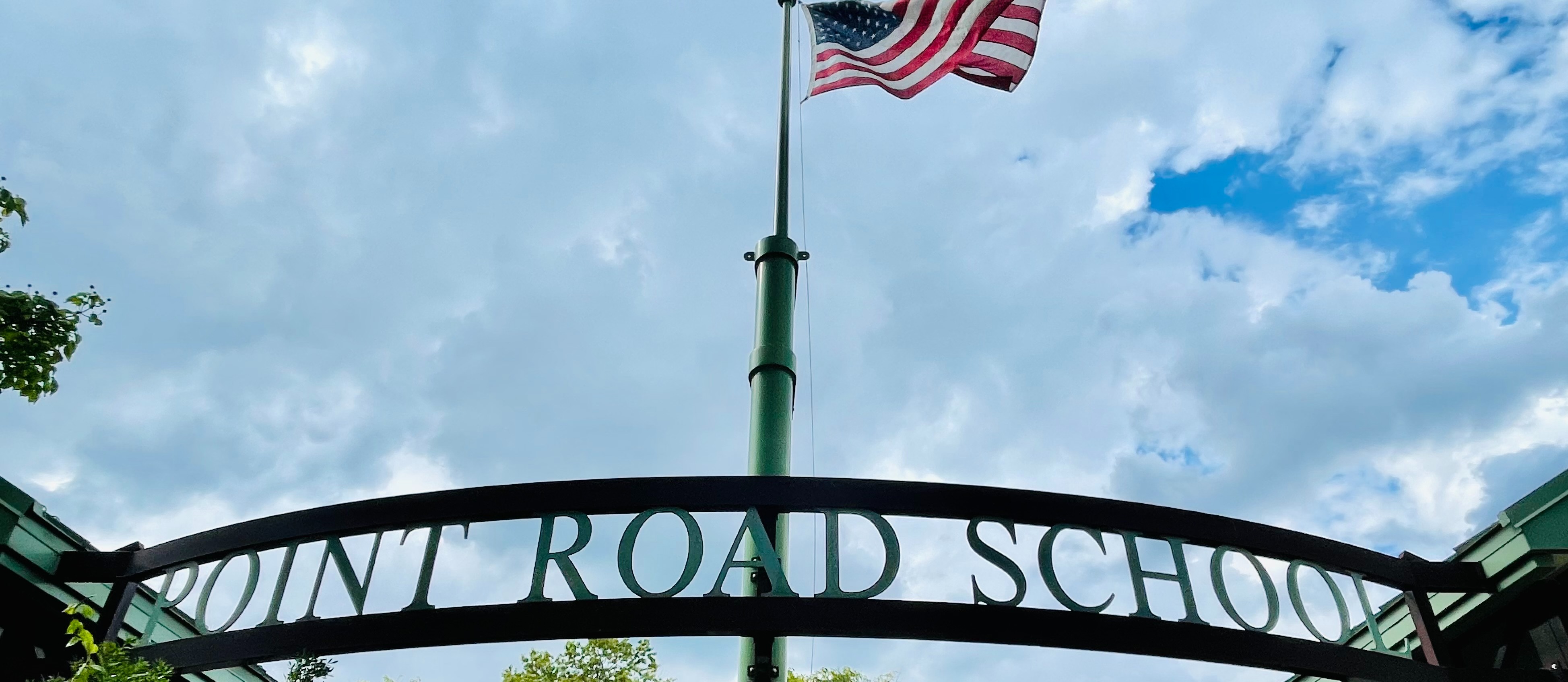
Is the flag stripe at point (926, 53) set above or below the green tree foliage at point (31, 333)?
above

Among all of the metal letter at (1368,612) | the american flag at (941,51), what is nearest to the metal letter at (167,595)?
the american flag at (941,51)

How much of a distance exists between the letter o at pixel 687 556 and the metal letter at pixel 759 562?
195 millimetres

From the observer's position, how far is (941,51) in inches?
401

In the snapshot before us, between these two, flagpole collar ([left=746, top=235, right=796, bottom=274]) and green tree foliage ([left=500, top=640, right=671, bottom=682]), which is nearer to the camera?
flagpole collar ([left=746, top=235, right=796, bottom=274])

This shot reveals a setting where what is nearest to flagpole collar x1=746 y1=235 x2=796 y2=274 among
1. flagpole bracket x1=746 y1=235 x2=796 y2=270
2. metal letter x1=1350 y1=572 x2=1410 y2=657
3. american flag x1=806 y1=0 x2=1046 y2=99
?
flagpole bracket x1=746 y1=235 x2=796 y2=270

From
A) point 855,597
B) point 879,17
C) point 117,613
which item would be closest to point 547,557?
point 855,597

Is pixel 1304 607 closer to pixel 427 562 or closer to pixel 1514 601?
pixel 1514 601

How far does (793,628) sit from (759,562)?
521 mm

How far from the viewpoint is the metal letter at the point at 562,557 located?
6961 millimetres

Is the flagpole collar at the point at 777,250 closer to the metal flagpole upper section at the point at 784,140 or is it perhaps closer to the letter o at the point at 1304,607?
the metal flagpole upper section at the point at 784,140

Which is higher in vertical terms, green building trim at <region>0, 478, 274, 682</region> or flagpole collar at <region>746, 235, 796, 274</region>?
flagpole collar at <region>746, 235, 796, 274</region>

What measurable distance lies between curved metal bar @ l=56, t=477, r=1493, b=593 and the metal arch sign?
11 millimetres

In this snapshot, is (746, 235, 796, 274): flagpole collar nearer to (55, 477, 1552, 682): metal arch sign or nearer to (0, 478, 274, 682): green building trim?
(55, 477, 1552, 682): metal arch sign

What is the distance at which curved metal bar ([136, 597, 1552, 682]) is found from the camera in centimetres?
671
